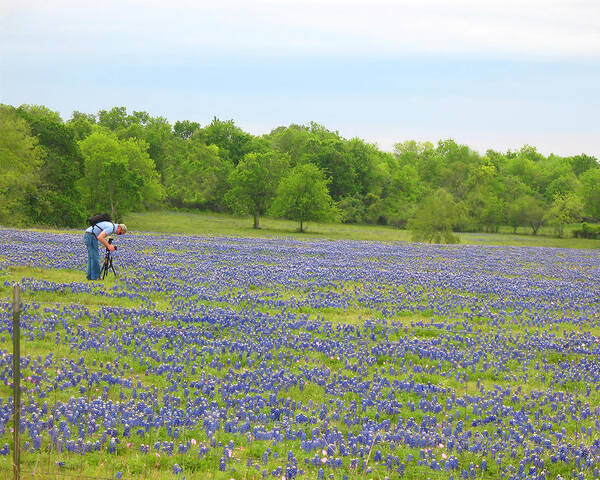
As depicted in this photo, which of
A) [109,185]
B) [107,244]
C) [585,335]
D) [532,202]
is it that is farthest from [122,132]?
[585,335]

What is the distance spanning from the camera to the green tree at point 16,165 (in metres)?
43.3

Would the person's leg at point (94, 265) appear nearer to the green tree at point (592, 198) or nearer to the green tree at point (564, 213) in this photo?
the green tree at point (564, 213)

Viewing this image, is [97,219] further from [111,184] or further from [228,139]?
[228,139]

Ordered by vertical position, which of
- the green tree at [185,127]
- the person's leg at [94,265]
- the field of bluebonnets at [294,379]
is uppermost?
the green tree at [185,127]

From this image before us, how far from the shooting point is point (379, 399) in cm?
822

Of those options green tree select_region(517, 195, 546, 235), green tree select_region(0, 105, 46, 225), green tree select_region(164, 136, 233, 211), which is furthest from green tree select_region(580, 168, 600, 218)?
green tree select_region(0, 105, 46, 225)

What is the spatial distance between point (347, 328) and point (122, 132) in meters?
97.6

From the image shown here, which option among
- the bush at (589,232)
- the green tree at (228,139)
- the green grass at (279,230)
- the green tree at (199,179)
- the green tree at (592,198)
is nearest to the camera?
the green grass at (279,230)

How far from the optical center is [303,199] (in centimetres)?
6419

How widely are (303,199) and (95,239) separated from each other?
4927cm

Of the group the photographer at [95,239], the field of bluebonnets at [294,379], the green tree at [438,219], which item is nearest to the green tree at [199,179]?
the green tree at [438,219]

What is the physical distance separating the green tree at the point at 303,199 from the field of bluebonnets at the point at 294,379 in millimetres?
46322

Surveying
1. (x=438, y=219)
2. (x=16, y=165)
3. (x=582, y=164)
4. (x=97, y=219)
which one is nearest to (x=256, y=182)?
(x=438, y=219)

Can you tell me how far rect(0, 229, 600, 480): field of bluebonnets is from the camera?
6.23m
